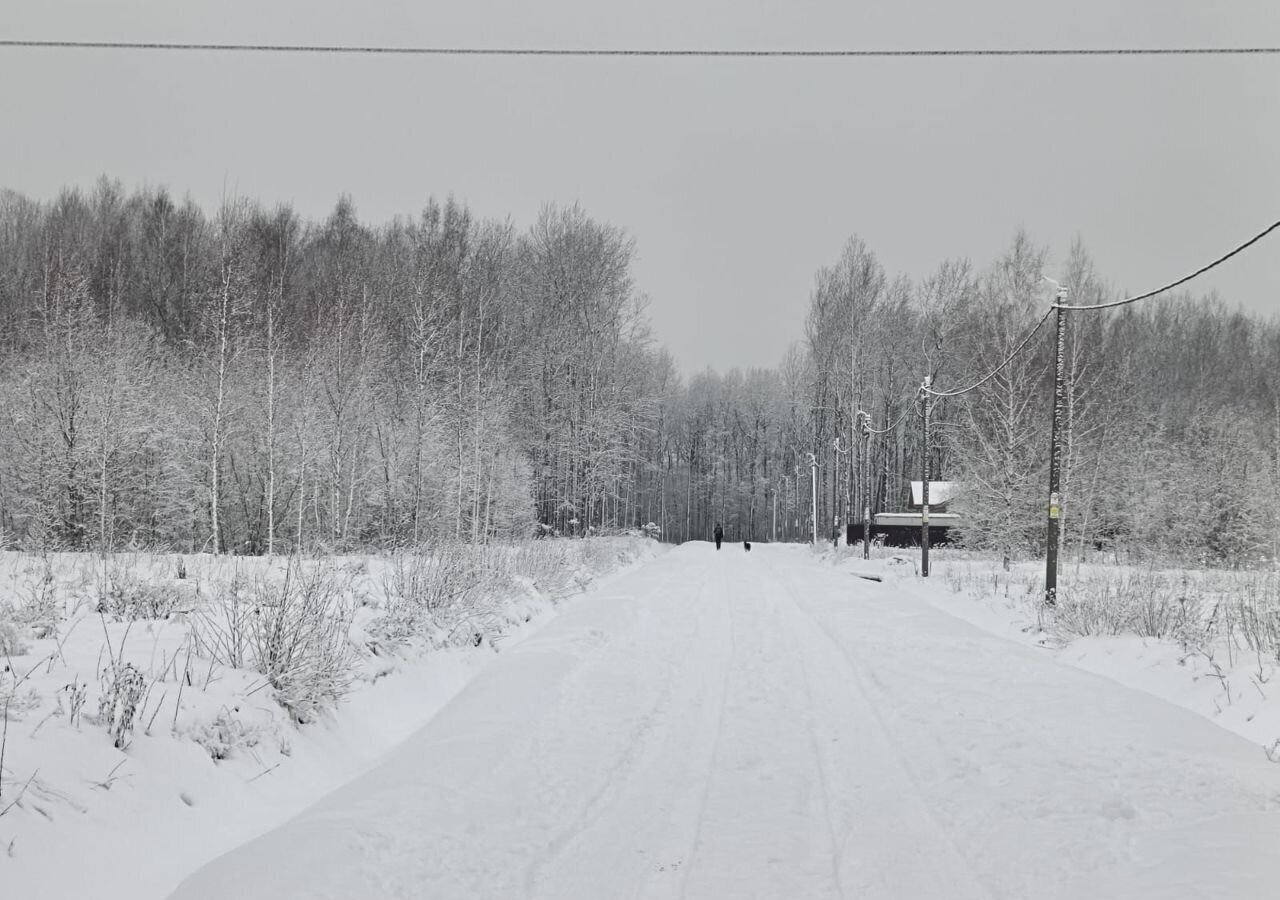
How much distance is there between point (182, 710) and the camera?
17.6 feet

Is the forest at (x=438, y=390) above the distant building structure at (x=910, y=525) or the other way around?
above

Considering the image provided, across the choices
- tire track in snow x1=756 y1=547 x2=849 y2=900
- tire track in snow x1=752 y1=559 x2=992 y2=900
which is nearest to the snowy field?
tire track in snow x1=756 y1=547 x2=849 y2=900

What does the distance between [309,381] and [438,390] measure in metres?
4.66

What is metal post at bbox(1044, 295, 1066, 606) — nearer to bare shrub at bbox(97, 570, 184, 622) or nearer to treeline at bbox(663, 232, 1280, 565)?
treeline at bbox(663, 232, 1280, 565)

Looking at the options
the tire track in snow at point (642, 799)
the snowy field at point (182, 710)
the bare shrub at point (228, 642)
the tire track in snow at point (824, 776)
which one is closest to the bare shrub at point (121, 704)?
the snowy field at point (182, 710)

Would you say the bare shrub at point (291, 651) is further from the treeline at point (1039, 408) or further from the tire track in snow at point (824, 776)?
the treeline at point (1039, 408)

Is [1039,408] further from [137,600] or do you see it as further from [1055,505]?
[137,600]

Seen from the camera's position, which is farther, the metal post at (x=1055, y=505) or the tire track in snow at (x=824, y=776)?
the metal post at (x=1055, y=505)

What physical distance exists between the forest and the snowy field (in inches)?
377

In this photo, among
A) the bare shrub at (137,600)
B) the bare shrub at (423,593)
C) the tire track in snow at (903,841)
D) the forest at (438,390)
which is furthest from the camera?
the forest at (438,390)

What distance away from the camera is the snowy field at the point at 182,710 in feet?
12.9

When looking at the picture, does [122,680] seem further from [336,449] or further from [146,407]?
[146,407]

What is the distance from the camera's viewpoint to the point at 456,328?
3105cm

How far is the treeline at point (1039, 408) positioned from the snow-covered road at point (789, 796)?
843 inches
